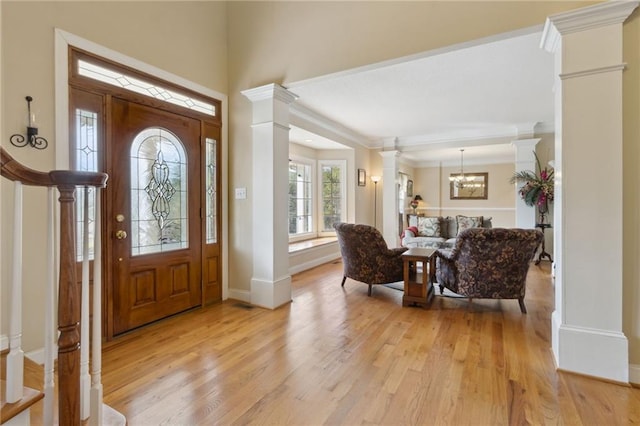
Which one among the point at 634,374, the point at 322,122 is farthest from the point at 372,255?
the point at 322,122

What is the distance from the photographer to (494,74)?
356cm

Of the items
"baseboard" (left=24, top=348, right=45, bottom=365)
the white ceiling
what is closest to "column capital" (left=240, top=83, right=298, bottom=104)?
the white ceiling

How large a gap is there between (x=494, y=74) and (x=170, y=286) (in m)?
4.14

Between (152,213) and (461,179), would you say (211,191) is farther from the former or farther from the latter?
(461,179)

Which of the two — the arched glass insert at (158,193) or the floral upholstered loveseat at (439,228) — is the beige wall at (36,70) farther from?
the floral upholstered loveseat at (439,228)

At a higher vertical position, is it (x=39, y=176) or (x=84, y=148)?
(x=84, y=148)

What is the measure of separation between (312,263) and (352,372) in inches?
138

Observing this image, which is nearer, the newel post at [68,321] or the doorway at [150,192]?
the newel post at [68,321]

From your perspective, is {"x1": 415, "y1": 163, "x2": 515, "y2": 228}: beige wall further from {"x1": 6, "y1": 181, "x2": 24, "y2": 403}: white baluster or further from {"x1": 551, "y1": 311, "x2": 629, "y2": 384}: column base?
{"x1": 6, "y1": 181, "x2": 24, "y2": 403}: white baluster

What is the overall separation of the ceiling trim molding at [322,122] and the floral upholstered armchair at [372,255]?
6.52 feet

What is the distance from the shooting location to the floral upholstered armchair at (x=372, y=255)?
3787 mm

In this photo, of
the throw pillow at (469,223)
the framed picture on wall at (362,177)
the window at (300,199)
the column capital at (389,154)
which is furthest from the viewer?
the column capital at (389,154)

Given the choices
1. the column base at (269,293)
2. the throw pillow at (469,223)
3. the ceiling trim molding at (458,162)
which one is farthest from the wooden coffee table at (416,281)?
the ceiling trim molding at (458,162)

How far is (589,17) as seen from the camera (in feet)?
6.63
